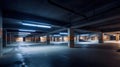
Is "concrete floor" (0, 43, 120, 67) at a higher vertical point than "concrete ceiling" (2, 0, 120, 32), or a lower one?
lower

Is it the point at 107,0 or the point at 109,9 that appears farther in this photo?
the point at 109,9

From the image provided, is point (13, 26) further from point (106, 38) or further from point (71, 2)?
point (106, 38)

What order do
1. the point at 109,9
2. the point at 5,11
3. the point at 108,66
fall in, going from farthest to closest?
1. the point at 5,11
2. the point at 109,9
3. the point at 108,66

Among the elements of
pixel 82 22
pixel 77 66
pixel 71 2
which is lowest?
pixel 77 66

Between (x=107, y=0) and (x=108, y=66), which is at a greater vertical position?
(x=107, y=0)

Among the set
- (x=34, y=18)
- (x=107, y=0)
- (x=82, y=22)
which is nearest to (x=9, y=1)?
(x=34, y=18)

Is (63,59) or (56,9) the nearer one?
(63,59)

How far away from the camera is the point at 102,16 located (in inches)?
247

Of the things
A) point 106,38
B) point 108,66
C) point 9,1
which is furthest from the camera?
point 106,38

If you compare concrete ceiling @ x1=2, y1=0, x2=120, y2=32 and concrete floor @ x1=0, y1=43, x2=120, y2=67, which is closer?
concrete floor @ x1=0, y1=43, x2=120, y2=67

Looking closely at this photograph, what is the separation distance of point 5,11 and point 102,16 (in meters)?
5.76

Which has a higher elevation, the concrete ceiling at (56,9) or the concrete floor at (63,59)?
the concrete ceiling at (56,9)

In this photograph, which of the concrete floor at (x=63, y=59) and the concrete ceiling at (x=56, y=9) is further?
the concrete ceiling at (x=56, y=9)

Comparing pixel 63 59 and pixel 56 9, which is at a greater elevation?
pixel 56 9
